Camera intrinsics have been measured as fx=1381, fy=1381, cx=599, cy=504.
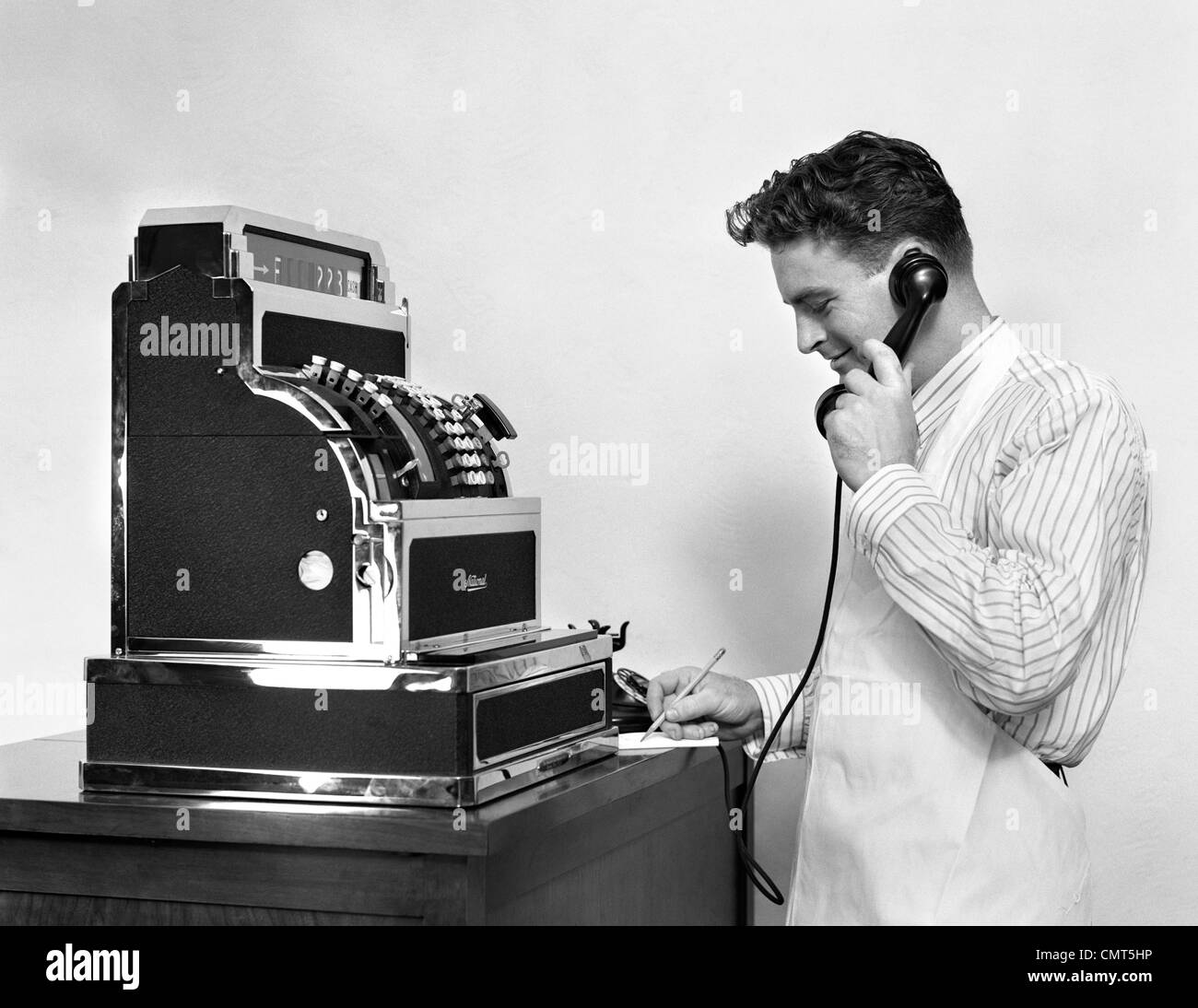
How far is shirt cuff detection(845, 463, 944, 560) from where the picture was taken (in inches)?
60.2

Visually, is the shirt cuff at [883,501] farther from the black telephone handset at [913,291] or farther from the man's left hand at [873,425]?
the black telephone handset at [913,291]

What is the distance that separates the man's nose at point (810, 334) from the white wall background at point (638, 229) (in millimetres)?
750

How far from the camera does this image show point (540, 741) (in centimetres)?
168

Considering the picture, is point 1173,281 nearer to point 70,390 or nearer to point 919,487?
point 919,487

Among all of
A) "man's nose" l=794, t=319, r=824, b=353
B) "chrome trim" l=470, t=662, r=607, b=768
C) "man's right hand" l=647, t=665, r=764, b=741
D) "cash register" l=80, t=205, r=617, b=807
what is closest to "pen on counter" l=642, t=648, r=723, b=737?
"man's right hand" l=647, t=665, r=764, b=741

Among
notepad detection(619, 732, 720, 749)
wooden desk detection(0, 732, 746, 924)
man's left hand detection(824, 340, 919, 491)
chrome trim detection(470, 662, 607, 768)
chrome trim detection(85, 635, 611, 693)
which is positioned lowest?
wooden desk detection(0, 732, 746, 924)

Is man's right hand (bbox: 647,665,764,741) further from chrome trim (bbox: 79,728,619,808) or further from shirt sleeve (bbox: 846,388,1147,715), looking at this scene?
shirt sleeve (bbox: 846,388,1147,715)

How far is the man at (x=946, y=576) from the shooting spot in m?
1.50

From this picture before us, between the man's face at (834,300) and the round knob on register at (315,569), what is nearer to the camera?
the round knob on register at (315,569)

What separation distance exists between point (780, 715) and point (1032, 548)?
581 millimetres

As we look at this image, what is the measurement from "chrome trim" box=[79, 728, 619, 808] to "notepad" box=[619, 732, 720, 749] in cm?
29

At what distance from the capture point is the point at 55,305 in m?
2.95

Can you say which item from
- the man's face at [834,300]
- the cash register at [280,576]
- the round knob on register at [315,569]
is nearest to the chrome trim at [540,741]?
the cash register at [280,576]

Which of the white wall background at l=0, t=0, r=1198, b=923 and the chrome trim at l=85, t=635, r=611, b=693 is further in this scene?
the white wall background at l=0, t=0, r=1198, b=923
